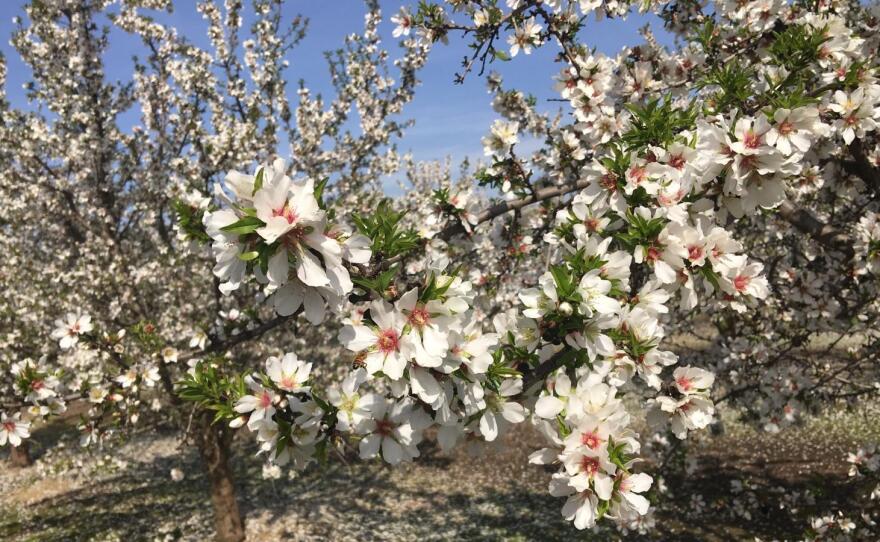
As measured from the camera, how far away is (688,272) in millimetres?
2182

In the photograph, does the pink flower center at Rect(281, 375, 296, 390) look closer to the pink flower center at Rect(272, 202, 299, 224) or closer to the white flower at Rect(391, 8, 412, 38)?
the pink flower center at Rect(272, 202, 299, 224)

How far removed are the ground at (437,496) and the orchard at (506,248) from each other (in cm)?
24

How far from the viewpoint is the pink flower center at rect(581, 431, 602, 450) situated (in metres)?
1.83

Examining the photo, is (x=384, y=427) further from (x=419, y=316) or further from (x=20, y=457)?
(x=20, y=457)

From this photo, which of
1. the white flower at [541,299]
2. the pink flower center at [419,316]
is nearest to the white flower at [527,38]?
the white flower at [541,299]

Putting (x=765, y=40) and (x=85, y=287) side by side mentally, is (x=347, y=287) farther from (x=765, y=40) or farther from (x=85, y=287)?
(x=85, y=287)

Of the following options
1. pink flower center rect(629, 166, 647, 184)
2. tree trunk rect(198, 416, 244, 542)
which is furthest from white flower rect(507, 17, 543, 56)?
tree trunk rect(198, 416, 244, 542)

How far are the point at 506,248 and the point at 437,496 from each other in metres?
8.59

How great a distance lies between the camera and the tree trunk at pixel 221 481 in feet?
27.8

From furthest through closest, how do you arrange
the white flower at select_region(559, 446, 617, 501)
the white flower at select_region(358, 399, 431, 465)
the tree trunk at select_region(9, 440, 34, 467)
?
1. the tree trunk at select_region(9, 440, 34, 467)
2. the white flower at select_region(358, 399, 431, 465)
3. the white flower at select_region(559, 446, 617, 501)

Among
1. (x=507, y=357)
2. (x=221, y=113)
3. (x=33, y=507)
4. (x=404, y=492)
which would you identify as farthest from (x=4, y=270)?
(x=507, y=357)

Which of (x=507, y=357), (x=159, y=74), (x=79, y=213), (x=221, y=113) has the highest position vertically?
(x=159, y=74)

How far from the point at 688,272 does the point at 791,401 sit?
4.64 metres

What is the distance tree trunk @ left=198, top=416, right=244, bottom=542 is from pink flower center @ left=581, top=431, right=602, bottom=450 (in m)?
7.71
